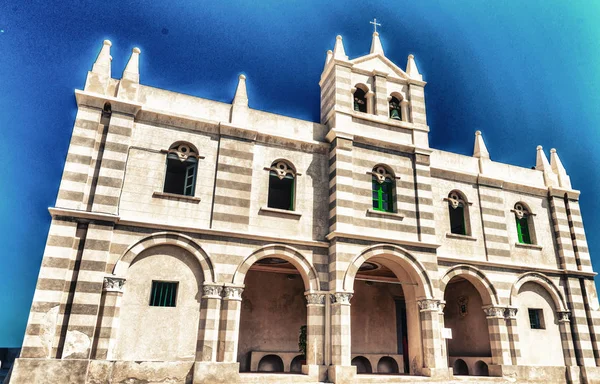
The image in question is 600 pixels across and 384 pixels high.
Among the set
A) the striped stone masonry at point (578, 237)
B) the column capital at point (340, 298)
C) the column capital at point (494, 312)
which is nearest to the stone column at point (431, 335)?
the column capital at point (340, 298)

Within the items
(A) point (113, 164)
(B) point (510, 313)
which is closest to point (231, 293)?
(A) point (113, 164)

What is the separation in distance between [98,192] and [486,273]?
15732mm

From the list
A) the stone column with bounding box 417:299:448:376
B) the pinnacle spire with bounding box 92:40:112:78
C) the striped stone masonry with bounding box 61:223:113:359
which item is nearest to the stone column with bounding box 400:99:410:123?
the stone column with bounding box 417:299:448:376

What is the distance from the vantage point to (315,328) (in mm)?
16078

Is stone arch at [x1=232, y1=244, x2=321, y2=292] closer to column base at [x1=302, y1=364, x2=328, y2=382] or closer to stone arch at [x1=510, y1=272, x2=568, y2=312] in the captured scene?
column base at [x1=302, y1=364, x2=328, y2=382]

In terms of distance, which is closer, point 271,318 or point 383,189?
point 383,189

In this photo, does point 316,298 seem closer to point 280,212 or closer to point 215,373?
point 280,212

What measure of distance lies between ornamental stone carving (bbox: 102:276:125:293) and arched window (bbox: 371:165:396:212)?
9.89 meters

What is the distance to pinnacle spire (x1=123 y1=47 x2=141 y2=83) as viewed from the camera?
16.7m

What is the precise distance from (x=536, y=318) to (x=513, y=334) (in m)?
2.03

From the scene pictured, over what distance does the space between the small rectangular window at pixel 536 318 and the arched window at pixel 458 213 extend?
452cm

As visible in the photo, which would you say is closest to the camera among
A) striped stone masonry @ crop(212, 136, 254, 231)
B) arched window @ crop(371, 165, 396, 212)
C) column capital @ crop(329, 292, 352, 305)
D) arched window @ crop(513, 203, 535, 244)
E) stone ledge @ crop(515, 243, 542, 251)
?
column capital @ crop(329, 292, 352, 305)

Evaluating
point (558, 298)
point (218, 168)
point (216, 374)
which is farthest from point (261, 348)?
point (558, 298)

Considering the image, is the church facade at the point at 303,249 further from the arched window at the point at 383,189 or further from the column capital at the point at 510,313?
the column capital at the point at 510,313
